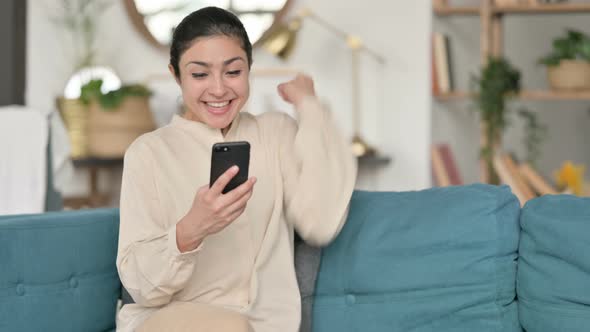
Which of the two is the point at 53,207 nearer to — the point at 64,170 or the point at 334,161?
the point at 64,170

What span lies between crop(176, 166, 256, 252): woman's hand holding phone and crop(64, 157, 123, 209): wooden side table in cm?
349

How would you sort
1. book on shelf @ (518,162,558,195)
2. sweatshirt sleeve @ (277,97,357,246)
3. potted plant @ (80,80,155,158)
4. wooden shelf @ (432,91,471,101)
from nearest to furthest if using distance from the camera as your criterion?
sweatshirt sleeve @ (277,97,357,246) → book on shelf @ (518,162,558,195) → potted plant @ (80,80,155,158) → wooden shelf @ (432,91,471,101)

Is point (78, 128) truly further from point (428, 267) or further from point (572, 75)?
point (428, 267)

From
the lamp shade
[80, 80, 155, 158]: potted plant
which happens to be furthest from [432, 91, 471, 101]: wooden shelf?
[80, 80, 155, 158]: potted plant

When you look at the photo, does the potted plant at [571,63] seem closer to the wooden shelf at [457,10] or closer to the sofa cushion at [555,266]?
the wooden shelf at [457,10]

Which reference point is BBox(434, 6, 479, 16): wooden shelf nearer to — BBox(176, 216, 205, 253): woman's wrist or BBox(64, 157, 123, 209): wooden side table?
BBox(64, 157, 123, 209): wooden side table

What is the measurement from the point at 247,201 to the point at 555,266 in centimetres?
61

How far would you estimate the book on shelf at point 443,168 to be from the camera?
5203mm

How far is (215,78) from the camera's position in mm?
1960

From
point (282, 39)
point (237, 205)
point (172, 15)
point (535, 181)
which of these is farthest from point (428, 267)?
point (172, 15)

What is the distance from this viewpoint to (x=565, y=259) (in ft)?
6.24

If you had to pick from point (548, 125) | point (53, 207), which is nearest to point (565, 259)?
point (53, 207)

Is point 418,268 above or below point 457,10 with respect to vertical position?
below

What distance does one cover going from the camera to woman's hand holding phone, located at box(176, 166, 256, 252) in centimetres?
172
